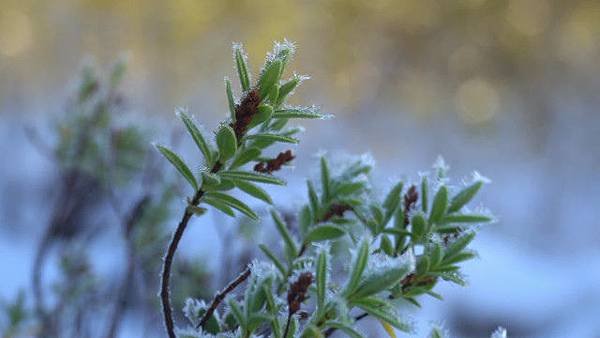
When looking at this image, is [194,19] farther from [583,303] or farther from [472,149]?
[583,303]

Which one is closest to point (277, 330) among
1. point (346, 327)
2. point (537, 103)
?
point (346, 327)

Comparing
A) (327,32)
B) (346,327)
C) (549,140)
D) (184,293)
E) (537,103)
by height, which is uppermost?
(327,32)

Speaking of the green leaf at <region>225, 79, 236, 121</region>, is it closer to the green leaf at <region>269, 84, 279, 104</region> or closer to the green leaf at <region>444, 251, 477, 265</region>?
the green leaf at <region>269, 84, 279, 104</region>

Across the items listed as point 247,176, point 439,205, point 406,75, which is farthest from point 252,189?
point 406,75

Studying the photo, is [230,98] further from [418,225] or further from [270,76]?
[418,225]

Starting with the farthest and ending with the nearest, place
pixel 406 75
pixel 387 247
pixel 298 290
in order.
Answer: pixel 406 75
pixel 387 247
pixel 298 290

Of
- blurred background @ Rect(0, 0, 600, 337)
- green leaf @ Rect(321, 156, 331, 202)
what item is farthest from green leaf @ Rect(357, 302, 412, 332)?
blurred background @ Rect(0, 0, 600, 337)
